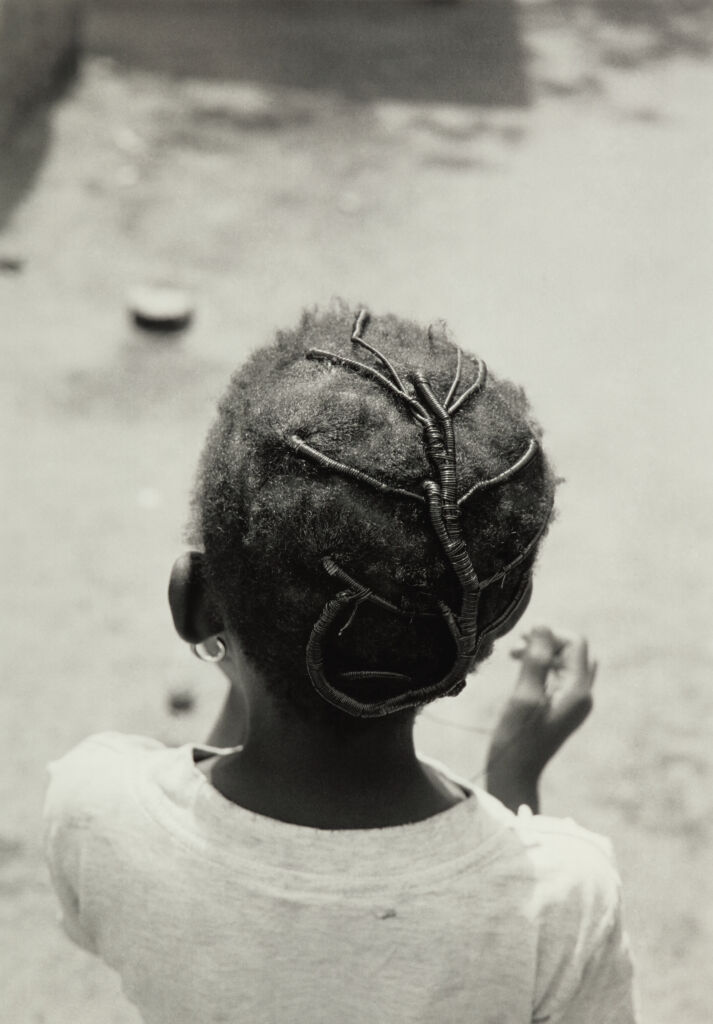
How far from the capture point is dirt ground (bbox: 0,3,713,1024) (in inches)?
117

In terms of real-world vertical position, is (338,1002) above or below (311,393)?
below

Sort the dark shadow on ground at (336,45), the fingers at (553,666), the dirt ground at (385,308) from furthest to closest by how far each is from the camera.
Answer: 1. the dark shadow on ground at (336,45)
2. the dirt ground at (385,308)
3. the fingers at (553,666)

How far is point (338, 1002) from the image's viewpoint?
4.41ft

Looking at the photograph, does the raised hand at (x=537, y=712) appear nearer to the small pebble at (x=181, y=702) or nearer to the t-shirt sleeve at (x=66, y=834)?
the t-shirt sleeve at (x=66, y=834)

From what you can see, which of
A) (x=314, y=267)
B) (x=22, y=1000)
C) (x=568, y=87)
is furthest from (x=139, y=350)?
(x=568, y=87)

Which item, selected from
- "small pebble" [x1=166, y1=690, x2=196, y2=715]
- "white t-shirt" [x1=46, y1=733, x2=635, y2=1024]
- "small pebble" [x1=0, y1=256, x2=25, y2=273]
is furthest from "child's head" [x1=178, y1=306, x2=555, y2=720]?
"small pebble" [x1=0, y1=256, x2=25, y2=273]

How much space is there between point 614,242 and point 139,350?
2.05m

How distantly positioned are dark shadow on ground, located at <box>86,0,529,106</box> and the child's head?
207 inches

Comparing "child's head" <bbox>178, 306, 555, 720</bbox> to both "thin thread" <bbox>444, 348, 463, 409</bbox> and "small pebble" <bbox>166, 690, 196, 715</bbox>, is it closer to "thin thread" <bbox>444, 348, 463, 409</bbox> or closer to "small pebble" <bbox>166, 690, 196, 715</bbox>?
"thin thread" <bbox>444, 348, 463, 409</bbox>

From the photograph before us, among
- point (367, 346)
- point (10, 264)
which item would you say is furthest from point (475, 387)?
point (10, 264)

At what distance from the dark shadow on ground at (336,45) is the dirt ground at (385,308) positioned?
22 mm

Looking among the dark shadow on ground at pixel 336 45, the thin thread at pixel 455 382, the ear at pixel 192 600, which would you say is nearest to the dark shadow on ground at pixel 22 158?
the dark shadow on ground at pixel 336 45

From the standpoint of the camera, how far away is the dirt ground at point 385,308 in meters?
2.96

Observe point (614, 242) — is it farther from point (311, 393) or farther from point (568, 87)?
point (311, 393)
